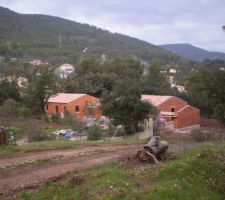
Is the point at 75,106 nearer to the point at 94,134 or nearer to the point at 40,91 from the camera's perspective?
the point at 40,91

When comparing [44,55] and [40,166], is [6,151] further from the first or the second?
[44,55]

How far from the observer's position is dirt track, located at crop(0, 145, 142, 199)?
923 cm

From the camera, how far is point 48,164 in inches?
449

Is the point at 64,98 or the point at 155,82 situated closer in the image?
the point at 64,98

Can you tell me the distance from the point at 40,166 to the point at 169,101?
2865 centimetres

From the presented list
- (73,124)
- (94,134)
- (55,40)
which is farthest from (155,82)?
(55,40)

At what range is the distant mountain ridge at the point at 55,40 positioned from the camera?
94.4m

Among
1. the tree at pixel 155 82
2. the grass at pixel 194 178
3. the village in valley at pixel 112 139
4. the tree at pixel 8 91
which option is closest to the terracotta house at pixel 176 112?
the village in valley at pixel 112 139

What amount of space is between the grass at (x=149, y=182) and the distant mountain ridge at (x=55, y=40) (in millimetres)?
76920

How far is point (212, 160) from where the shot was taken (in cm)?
950

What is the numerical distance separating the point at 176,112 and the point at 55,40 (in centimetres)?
8123

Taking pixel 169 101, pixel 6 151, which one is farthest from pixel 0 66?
pixel 6 151

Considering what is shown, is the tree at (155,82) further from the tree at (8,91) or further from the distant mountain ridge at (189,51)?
the distant mountain ridge at (189,51)

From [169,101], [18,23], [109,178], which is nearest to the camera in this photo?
[109,178]
